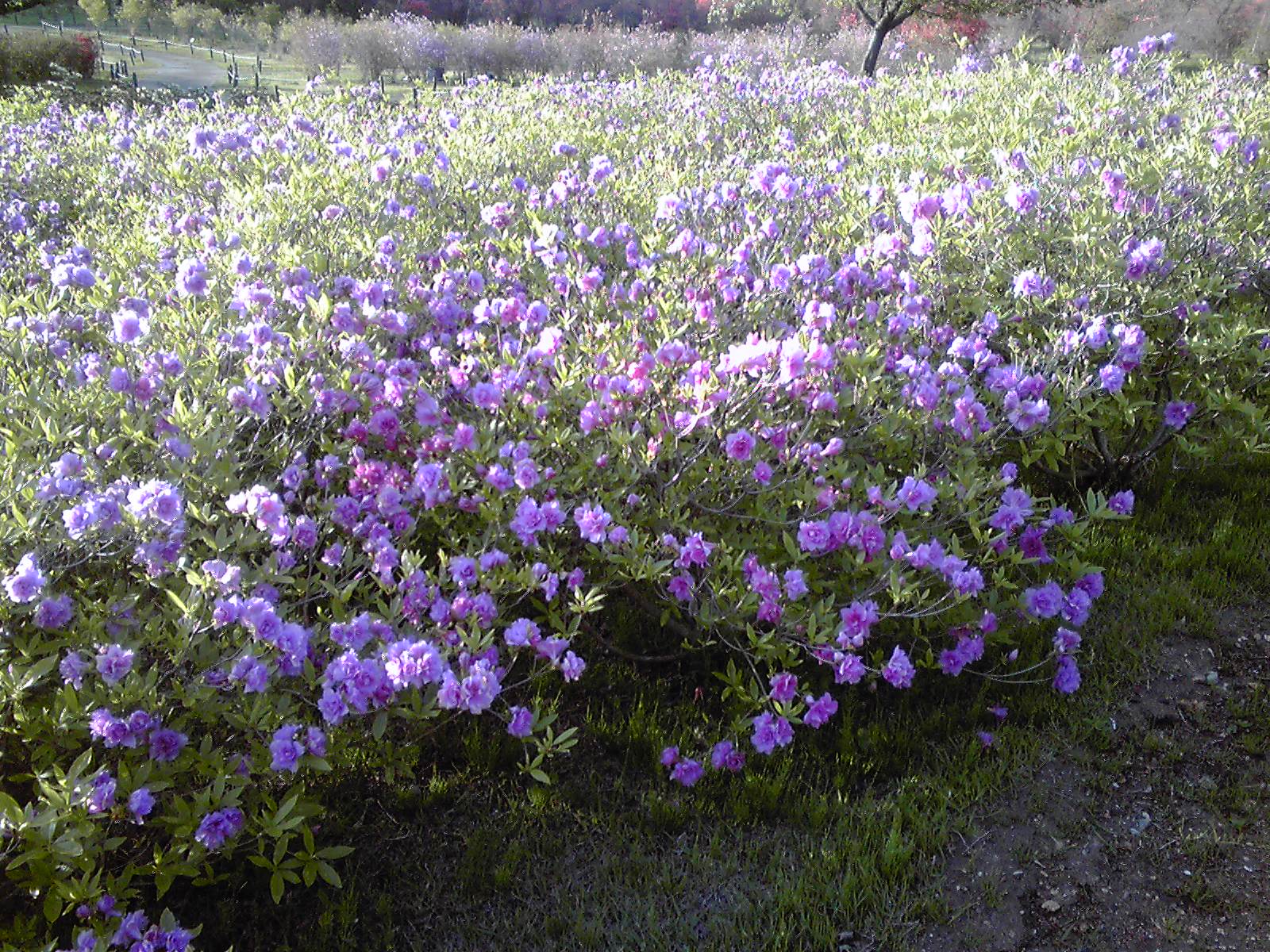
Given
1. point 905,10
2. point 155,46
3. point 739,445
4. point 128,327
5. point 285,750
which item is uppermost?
point 905,10

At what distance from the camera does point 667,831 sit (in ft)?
8.29

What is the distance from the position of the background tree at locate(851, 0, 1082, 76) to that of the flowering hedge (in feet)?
30.0

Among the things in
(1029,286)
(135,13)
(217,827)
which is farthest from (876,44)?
(135,13)

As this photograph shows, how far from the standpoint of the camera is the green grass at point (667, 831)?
2.25 m

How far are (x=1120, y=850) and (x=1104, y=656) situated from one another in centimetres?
79

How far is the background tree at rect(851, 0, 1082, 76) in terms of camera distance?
42.7 ft

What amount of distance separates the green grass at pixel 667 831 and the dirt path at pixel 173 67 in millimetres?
18421

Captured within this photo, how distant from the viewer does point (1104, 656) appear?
122 inches

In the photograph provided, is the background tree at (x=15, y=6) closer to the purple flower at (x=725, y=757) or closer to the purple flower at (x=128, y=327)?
the purple flower at (x=128, y=327)

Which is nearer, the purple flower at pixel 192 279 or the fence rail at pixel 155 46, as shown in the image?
the purple flower at pixel 192 279

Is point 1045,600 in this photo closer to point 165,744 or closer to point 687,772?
point 687,772

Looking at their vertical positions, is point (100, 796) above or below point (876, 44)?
below

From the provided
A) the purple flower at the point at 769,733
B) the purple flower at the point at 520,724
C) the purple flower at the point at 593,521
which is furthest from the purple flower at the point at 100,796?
the purple flower at the point at 769,733

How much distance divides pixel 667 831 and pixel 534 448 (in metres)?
1.12
